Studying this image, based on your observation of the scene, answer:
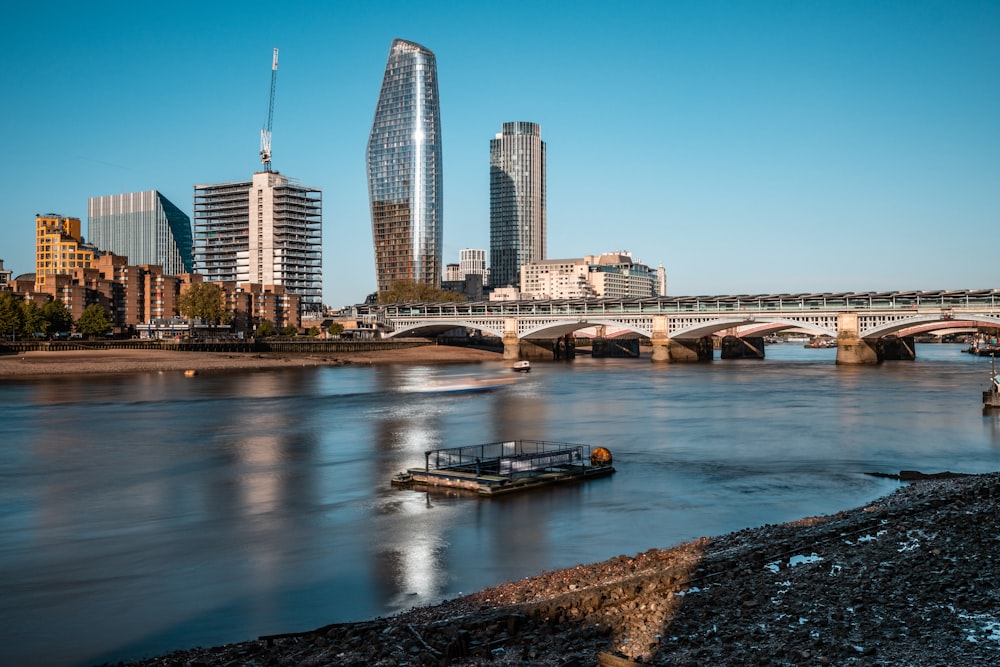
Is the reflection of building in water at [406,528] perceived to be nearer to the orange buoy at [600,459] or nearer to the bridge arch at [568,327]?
the orange buoy at [600,459]

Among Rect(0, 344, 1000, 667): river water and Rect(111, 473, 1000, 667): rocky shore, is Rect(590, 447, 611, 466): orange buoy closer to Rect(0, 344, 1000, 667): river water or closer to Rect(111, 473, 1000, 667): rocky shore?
Rect(0, 344, 1000, 667): river water

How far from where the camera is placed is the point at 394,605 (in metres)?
17.1

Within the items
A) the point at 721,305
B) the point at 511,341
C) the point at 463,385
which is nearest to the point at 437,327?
the point at 511,341

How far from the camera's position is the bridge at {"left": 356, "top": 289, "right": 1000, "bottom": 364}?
10994 cm

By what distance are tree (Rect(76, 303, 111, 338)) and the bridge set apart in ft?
161

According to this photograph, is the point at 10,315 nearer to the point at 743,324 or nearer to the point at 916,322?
the point at 743,324

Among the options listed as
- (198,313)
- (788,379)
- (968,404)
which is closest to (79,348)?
(198,313)

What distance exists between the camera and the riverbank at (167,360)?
10012 centimetres

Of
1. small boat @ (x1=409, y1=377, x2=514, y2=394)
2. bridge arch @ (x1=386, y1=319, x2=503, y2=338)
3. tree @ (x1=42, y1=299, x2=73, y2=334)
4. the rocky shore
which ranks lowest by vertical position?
small boat @ (x1=409, y1=377, x2=514, y2=394)

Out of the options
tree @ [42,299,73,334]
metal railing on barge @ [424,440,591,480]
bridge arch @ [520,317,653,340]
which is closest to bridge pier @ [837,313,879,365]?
bridge arch @ [520,317,653,340]

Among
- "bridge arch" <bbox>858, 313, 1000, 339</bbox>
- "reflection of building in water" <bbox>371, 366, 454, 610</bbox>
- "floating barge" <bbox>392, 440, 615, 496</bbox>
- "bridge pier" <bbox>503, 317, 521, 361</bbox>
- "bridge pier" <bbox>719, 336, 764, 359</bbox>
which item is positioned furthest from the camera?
"bridge pier" <bbox>719, 336, 764, 359</bbox>

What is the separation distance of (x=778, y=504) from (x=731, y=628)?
1383 centimetres

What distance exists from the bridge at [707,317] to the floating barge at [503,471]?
88.2 m

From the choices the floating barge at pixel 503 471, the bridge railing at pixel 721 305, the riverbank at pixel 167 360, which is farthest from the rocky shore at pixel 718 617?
the bridge railing at pixel 721 305
